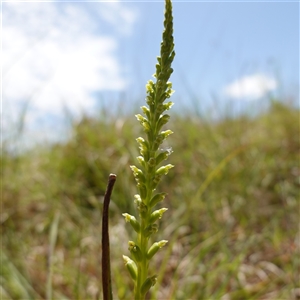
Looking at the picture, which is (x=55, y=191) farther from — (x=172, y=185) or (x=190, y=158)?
(x=190, y=158)

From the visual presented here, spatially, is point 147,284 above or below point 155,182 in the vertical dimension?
below

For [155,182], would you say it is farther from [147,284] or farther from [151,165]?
[147,284]

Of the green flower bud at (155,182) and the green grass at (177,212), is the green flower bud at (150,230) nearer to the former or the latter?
the green flower bud at (155,182)

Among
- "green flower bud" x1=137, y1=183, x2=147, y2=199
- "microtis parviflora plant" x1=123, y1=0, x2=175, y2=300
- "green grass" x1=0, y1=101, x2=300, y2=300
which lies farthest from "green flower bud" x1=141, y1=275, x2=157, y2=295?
"green grass" x1=0, y1=101, x2=300, y2=300

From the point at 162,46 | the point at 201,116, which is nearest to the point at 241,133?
the point at 201,116

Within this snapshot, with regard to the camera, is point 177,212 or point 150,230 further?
point 177,212

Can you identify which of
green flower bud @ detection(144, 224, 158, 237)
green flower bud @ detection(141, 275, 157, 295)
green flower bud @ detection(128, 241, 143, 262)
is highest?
green flower bud @ detection(144, 224, 158, 237)

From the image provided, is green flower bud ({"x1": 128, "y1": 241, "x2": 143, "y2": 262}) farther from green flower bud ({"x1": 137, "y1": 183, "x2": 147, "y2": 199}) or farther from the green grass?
the green grass

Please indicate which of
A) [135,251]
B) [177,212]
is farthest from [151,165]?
[177,212]
